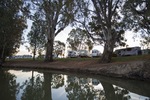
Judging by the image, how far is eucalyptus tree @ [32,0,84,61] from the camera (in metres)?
25.2

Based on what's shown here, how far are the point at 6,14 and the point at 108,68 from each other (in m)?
11.0

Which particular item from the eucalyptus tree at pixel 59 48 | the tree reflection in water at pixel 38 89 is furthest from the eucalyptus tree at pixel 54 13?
the eucalyptus tree at pixel 59 48

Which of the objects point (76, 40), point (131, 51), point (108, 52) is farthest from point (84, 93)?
point (76, 40)

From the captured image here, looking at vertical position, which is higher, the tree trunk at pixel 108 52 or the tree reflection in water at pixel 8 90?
the tree trunk at pixel 108 52

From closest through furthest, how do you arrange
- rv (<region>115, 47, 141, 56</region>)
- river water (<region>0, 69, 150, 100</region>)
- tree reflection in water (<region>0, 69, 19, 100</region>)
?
tree reflection in water (<region>0, 69, 19, 100</region>), river water (<region>0, 69, 150, 100</region>), rv (<region>115, 47, 141, 56</region>)

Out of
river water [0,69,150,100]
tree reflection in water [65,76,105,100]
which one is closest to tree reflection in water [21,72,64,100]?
river water [0,69,150,100]

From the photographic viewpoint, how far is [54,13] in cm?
3272

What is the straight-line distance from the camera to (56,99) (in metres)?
8.52

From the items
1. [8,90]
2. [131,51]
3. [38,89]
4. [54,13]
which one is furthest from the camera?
[131,51]

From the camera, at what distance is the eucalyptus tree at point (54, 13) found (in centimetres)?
2521

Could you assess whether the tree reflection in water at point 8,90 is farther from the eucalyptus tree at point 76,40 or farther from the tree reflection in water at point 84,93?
the eucalyptus tree at point 76,40

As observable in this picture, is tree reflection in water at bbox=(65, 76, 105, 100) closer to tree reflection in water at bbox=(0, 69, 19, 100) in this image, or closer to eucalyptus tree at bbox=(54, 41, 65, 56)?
tree reflection in water at bbox=(0, 69, 19, 100)

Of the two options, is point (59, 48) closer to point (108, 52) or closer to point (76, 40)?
point (76, 40)

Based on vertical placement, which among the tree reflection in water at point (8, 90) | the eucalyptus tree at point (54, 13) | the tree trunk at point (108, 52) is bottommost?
the tree reflection in water at point (8, 90)
